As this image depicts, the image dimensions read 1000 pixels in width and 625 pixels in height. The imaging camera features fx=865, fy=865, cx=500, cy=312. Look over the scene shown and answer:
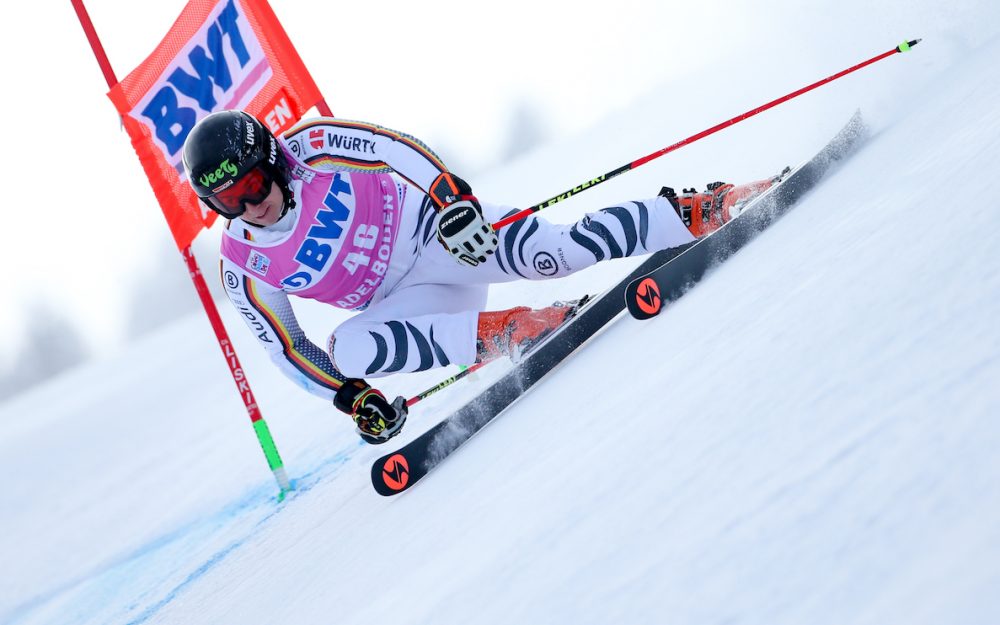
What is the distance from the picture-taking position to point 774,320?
5.62 ft

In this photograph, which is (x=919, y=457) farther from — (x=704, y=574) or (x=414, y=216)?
(x=414, y=216)

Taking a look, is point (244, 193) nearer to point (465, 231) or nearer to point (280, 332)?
point (280, 332)

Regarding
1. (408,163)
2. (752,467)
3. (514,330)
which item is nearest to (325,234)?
(408,163)

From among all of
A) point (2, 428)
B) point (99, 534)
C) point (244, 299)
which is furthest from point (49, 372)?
point (244, 299)

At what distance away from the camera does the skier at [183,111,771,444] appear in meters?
3.23

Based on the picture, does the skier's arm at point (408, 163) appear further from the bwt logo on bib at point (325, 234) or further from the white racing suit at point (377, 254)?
the bwt logo on bib at point (325, 234)

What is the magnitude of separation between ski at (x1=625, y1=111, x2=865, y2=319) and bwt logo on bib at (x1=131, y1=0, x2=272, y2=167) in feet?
10.5

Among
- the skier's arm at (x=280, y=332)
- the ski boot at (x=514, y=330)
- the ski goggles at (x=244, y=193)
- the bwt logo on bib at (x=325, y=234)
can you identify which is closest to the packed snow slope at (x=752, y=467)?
the ski boot at (x=514, y=330)

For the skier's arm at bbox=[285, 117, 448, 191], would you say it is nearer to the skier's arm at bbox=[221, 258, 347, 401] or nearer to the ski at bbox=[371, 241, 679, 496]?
the skier's arm at bbox=[221, 258, 347, 401]

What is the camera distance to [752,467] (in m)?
1.17

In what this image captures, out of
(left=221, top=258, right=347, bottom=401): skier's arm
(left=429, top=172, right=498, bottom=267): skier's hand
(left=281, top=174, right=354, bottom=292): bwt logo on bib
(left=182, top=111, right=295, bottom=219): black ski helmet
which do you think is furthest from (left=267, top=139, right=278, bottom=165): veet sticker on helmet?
(left=429, top=172, right=498, bottom=267): skier's hand

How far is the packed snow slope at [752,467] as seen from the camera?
88 cm

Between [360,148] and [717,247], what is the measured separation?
1.43 m

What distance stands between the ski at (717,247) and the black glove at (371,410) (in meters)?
1.14
